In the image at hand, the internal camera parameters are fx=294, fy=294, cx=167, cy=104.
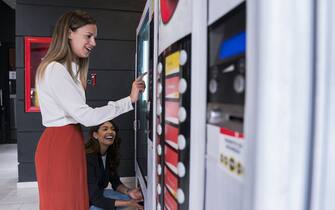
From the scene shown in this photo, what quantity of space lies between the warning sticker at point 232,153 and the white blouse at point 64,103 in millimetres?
982

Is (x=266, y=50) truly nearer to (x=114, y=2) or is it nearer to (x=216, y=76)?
(x=216, y=76)

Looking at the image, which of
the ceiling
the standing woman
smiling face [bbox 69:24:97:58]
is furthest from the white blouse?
the ceiling

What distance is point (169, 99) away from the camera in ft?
2.49

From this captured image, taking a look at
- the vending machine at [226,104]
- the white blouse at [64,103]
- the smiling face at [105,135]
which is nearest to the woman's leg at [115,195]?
the smiling face at [105,135]

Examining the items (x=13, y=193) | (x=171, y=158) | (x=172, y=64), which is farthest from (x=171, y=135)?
(x=13, y=193)

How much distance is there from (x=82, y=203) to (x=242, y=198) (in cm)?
126

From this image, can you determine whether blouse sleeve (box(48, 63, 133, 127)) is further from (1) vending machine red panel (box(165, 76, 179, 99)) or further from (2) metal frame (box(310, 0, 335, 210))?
(2) metal frame (box(310, 0, 335, 210))

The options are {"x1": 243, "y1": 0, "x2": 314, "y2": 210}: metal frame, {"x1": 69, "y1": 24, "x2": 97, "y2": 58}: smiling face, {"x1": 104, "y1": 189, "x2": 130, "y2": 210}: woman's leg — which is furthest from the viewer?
{"x1": 104, "y1": 189, "x2": 130, "y2": 210}: woman's leg

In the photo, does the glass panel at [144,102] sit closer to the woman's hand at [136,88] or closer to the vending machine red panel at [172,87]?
the woman's hand at [136,88]

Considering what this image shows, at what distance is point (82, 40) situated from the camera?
4.86ft

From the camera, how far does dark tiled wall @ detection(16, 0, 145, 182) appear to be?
3.54 metres

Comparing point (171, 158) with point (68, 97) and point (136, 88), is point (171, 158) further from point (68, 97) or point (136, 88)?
point (68, 97)

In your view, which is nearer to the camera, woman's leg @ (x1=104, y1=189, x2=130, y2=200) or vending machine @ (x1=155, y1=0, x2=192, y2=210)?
vending machine @ (x1=155, y1=0, x2=192, y2=210)

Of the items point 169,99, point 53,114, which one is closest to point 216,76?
point 169,99
